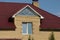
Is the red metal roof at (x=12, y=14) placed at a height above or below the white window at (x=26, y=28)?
above

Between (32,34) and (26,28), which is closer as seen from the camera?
(26,28)

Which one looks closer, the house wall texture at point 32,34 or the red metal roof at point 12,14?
the house wall texture at point 32,34

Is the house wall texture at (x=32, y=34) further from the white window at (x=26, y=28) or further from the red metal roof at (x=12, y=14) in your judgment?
the red metal roof at (x=12, y=14)

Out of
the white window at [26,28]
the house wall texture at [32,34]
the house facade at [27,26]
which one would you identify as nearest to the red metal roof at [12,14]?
the house facade at [27,26]

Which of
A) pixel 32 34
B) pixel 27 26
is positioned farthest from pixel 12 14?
pixel 32 34

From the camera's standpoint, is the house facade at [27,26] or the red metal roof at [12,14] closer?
the house facade at [27,26]

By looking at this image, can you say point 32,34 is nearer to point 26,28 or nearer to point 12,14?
point 26,28

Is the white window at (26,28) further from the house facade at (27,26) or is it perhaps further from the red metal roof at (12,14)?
the red metal roof at (12,14)

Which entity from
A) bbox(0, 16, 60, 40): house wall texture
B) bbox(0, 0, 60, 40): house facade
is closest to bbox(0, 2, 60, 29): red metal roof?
bbox(0, 0, 60, 40): house facade

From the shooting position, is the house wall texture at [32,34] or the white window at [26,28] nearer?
the house wall texture at [32,34]

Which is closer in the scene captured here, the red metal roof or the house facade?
the house facade

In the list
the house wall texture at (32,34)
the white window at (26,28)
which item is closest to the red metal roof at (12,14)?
the house wall texture at (32,34)

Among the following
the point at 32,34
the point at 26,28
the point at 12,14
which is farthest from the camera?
the point at 12,14

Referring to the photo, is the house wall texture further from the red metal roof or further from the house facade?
the red metal roof
